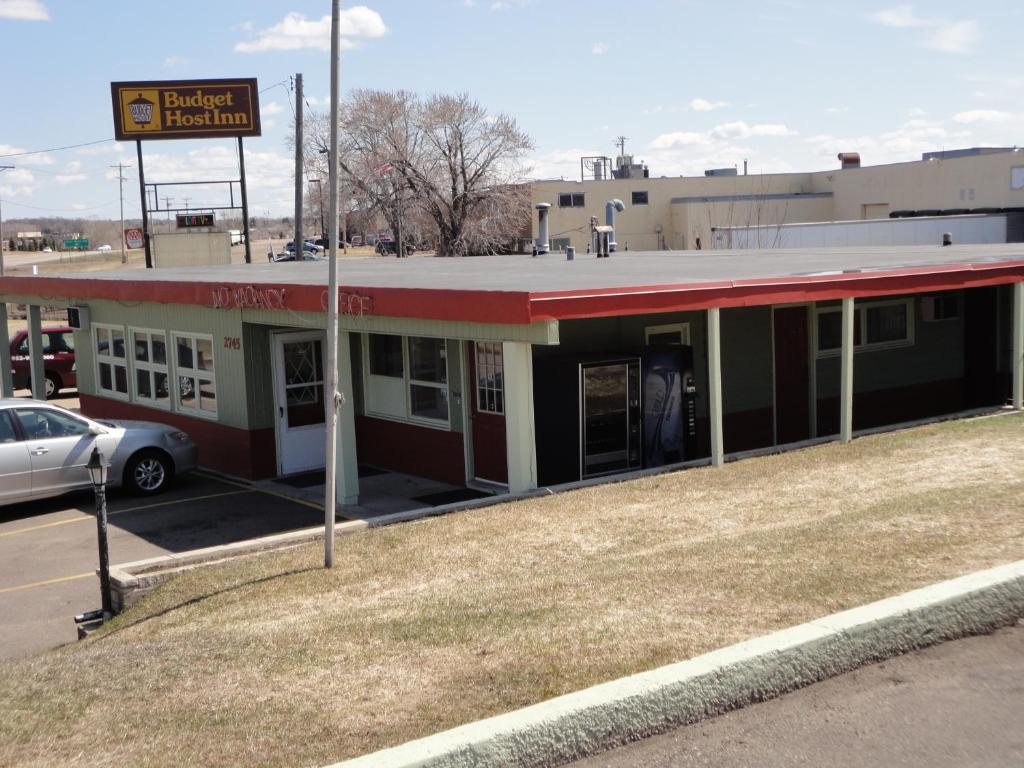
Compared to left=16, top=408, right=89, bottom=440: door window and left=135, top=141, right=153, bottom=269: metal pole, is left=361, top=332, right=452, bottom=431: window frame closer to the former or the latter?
left=16, top=408, right=89, bottom=440: door window

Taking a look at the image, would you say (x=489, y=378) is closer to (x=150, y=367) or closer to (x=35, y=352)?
(x=150, y=367)

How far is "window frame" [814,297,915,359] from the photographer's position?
1684cm

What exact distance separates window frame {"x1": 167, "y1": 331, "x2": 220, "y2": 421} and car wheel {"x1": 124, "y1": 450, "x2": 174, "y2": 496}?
1567mm

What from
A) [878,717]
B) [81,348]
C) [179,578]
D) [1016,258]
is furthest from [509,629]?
[81,348]

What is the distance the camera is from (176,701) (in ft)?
19.8

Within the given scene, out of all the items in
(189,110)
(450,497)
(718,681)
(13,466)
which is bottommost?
(450,497)

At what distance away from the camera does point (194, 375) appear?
17.2m

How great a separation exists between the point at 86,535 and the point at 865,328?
1133 centimetres

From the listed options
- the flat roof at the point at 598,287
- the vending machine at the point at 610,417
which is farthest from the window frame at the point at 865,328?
the vending machine at the point at 610,417

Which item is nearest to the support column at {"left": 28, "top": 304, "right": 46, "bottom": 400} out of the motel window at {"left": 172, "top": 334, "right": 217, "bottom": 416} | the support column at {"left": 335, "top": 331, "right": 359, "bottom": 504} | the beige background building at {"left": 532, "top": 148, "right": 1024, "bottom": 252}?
the motel window at {"left": 172, "top": 334, "right": 217, "bottom": 416}

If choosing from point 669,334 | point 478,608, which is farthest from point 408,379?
point 478,608

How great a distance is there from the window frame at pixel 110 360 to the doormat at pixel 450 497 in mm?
7203

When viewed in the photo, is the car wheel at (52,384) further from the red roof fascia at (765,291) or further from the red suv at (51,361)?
the red roof fascia at (765,291)

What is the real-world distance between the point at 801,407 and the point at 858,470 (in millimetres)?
5457
